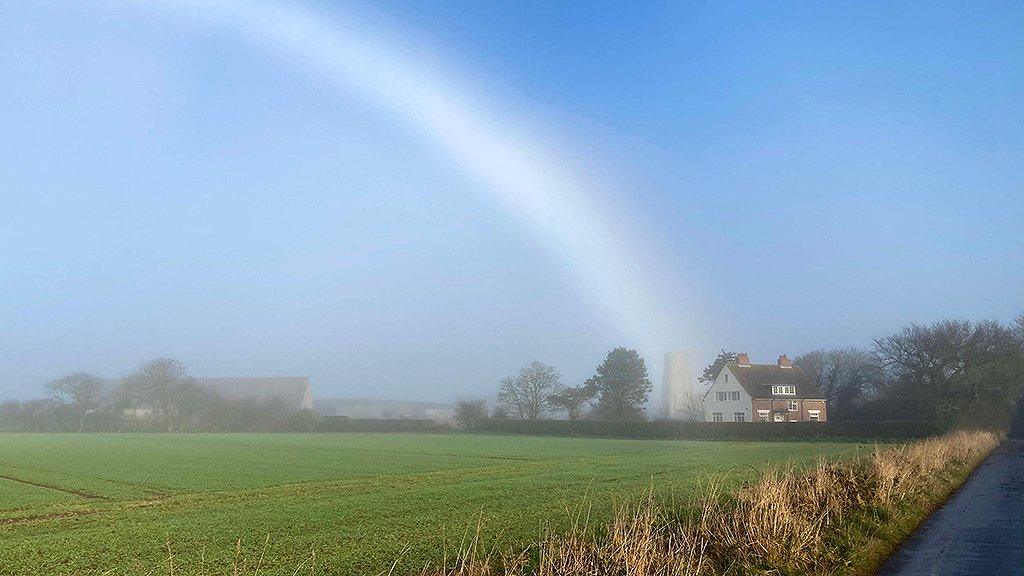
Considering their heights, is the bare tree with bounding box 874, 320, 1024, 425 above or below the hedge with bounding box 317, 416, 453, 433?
above

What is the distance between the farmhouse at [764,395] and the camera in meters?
92.5

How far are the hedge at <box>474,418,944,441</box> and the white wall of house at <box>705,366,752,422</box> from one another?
11831 millimetres

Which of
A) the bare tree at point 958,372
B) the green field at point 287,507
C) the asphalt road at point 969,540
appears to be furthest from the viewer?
the bare tree at point 958,372

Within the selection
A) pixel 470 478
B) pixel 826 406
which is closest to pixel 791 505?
pixel 470 478

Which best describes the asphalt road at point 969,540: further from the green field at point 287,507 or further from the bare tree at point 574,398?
the bare tree at point 574,398

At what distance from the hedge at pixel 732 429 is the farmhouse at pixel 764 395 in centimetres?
1171

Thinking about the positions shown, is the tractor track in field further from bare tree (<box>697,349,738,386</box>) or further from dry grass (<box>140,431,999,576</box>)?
bare tree (<box>697,349,738,386</box>)

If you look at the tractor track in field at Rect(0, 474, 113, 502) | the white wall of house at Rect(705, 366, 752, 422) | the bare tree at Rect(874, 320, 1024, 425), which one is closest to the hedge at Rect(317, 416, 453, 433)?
the white wall of house at Rect(705, 366, 752, 422)

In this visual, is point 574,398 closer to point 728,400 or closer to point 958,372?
point 728,400

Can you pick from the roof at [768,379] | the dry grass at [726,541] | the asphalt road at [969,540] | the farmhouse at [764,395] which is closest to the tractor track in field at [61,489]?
the dry grass at [726,541]

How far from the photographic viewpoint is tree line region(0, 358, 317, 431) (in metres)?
119

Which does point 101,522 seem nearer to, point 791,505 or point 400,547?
point 400,547

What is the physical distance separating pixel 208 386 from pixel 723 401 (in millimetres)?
80958

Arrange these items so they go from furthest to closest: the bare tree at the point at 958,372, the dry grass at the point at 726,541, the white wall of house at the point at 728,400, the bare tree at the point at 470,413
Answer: the bare tree at the point at 470,413 → the white wall of house at the point at 728,400 → the bare tree at the point at 958,372 → the dry grass at the point at 726,541
